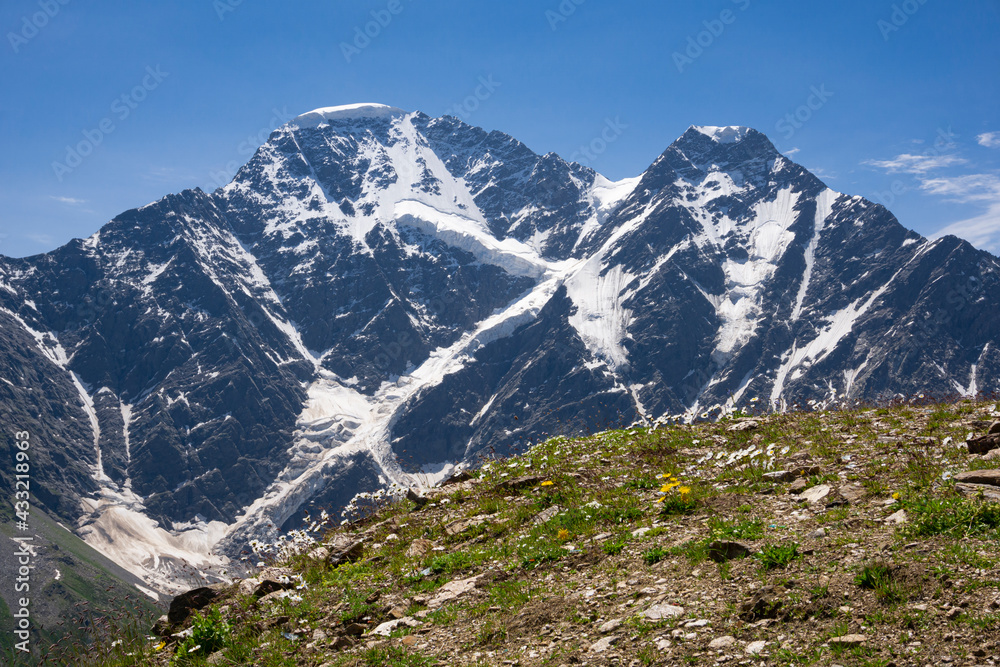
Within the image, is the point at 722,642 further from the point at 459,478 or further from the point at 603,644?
the point at 459,478

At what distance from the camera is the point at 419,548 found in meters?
12.4

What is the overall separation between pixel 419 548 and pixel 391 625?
9.73 feet

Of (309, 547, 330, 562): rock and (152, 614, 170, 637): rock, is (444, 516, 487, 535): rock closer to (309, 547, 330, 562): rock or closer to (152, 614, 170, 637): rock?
(309, 547, 330, 562): rock

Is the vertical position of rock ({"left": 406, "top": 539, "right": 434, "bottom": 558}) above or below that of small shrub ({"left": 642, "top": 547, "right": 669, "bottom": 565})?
above

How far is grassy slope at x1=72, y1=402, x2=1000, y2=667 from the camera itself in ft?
23.1

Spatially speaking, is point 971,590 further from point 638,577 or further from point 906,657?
point 638,577

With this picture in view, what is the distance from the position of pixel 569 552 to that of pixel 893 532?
15.6 ft

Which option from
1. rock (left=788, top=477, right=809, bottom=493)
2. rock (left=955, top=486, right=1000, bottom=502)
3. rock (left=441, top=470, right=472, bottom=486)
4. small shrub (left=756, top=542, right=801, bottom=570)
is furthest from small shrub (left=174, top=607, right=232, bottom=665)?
rock (left=955, top=486, right=1000, bottom=502)

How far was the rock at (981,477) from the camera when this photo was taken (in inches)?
350

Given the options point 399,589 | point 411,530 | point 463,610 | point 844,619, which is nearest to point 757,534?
point 844,619

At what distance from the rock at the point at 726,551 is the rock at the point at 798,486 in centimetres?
268

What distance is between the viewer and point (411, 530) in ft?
44.6

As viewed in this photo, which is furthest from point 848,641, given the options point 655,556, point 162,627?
point 162,627

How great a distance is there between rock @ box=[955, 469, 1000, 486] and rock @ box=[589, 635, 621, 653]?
Answer: 19.0 feet
